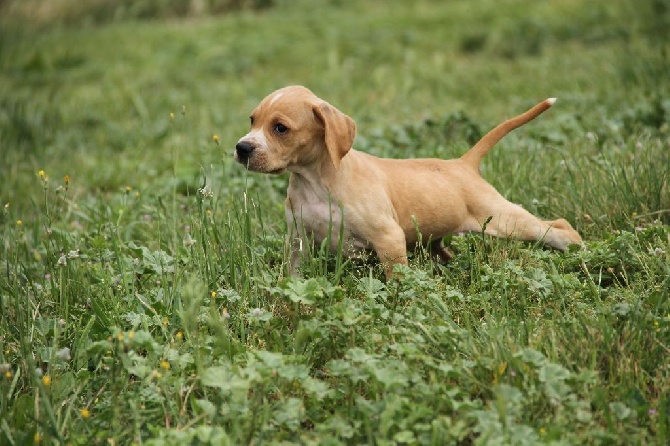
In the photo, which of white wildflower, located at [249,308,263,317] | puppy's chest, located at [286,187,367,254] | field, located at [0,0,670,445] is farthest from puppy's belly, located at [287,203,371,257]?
white wildflower, located at [249,308,263,317]

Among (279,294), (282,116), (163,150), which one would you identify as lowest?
(163,150)

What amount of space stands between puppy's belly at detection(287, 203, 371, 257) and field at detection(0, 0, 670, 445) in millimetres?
117

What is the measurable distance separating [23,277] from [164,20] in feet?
34.5

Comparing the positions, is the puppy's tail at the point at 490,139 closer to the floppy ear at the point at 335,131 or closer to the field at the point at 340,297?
the field at the point at 340,297

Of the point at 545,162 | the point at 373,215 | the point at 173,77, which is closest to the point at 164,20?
the point at 173,77

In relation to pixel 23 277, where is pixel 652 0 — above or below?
above

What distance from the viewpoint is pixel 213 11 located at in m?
14.0

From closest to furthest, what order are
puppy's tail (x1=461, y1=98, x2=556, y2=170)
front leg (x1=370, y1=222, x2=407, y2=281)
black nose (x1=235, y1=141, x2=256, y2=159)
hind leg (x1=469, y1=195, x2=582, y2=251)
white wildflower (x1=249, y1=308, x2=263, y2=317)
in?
1. white wildflower (x1=249, y1=308, x2=263, y2=317)
2. black nose (x1=235, y1=141, x2=256, y2=159)
3. front leg (x1=370, y1=222, x2=407, y2=281)
4. hind leg (x1=469, y1=195, x2=582, y2=251)
5. puppy's tail (x1=461, y1=98, x2=556, y2=170)

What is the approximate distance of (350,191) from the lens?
3969mm

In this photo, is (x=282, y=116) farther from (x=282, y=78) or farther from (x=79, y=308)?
(x=282, y=78)

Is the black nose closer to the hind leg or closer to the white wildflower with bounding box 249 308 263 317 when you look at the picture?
the white wildflower with bounding box 249 308 263 317

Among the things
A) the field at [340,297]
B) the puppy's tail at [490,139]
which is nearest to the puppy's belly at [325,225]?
the field at [340,297]

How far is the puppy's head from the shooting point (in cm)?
382

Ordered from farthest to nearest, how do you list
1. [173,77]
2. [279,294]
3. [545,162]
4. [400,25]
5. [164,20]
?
[164,20], [400,25], [173,77], [545,162], [279,294]
